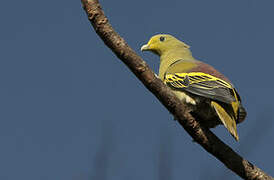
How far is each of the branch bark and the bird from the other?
0.87 feet

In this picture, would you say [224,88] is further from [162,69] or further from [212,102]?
[162,69]

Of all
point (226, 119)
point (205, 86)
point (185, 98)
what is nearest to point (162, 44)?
point (185, 98)

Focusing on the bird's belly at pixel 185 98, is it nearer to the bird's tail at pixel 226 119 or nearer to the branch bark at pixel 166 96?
the bird's tail at pixel 226 119

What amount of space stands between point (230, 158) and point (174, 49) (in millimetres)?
3112

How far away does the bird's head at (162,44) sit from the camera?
792cm

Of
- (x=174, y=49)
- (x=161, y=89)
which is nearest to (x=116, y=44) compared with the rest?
(x=161, y=89)

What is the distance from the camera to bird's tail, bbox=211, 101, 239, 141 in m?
5.29

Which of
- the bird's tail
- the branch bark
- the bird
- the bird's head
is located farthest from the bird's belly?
the bird's head

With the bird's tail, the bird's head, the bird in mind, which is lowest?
the bird's tail

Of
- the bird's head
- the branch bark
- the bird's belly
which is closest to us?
the branch bark

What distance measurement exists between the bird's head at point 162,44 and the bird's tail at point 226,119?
2515 millimetres

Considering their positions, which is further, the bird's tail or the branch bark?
the bird's tail

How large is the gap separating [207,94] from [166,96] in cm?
89

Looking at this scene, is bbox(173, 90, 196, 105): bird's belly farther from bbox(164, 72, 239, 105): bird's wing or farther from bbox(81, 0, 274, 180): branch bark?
bbox(81, 0, 274, 180): branch bark
